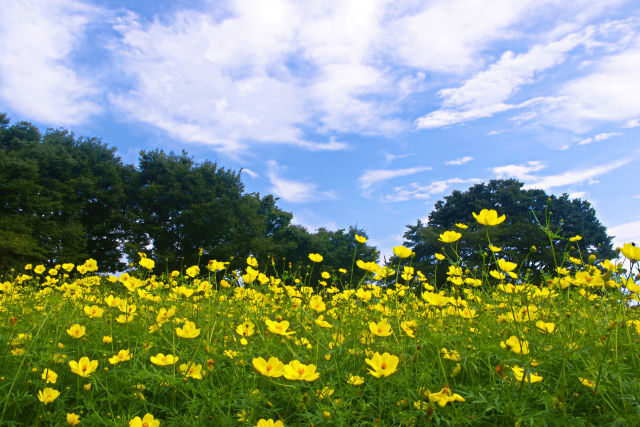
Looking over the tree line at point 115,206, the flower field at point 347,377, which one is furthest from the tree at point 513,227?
the flower field at point 347,377

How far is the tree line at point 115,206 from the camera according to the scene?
16.2 metres

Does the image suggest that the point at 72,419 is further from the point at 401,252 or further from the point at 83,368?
the point at 401,252

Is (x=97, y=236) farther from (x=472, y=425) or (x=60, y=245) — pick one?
(x=472, y=425)

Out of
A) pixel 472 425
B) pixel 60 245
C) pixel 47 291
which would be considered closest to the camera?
pixel 472 425

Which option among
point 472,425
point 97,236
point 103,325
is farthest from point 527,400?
point 97,236

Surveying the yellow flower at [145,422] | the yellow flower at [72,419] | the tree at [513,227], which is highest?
the tree at [513,227]

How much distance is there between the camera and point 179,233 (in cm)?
1925

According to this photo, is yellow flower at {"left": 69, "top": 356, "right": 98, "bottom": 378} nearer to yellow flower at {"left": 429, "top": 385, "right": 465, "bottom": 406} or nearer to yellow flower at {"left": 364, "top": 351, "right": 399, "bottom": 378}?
yellow flower at {"left": 364, "top": 351, "right": 399, "bottom": 378}

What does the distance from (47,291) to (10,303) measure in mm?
727

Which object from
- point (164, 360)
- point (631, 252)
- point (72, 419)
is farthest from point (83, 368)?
point (631, 252)

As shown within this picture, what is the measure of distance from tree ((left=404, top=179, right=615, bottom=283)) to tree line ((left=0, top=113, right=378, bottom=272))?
6.01 metres

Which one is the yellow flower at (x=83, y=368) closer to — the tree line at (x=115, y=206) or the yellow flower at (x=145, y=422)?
the yellow flower at (x=145, y=422)

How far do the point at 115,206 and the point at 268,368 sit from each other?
20219 mm

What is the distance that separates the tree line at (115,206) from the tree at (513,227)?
6011mm
